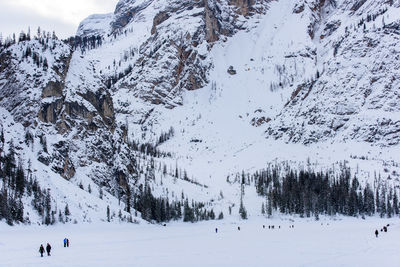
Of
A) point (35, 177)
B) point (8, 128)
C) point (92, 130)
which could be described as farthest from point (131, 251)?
point (92, 130)

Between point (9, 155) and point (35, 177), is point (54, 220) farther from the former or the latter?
point (9, 155)

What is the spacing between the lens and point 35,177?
110125 mm

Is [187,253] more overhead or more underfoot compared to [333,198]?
more underfoot

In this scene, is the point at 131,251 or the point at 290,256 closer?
the point at 290,256

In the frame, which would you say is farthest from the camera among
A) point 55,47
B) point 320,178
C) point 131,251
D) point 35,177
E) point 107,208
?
point 320,178

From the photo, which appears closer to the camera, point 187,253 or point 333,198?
point 187,253

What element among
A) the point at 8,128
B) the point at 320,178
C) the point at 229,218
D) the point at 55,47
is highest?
the point at 55,47

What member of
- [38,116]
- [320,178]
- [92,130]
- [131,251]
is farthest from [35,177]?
[320,178]

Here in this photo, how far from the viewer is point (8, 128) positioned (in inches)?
4938

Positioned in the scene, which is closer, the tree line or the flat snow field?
the flat snow field

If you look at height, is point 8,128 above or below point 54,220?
above

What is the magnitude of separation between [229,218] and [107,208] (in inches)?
2538

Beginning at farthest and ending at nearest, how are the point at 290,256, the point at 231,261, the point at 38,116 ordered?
the point at 38,116 < the point at 290,256 < the point at 231,261

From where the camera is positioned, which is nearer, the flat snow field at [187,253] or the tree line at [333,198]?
the flat snow field at [187,253]
